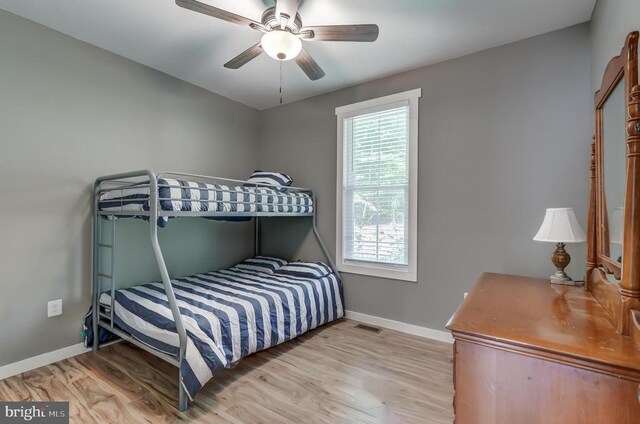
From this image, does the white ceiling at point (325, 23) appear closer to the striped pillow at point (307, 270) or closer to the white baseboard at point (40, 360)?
the striped pillow at point (307, 270)

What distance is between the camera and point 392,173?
113 inches

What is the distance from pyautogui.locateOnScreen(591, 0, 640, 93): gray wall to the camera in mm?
1196

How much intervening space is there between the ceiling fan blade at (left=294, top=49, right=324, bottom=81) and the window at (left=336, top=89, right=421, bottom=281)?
3.21 feet

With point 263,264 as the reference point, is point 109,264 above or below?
above

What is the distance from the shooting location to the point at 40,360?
214 cm

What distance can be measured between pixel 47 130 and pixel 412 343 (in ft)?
11.0

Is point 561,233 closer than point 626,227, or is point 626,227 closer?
point 626,227

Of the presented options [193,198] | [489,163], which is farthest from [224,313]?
[489,163]

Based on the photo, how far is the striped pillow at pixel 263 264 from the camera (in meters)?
3.25

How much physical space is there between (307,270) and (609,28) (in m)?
2.68

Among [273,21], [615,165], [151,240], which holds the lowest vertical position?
[151,240]

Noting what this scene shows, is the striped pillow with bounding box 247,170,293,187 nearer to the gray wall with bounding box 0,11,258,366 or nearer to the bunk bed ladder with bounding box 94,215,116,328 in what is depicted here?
the gray wall with bounding box 0,11,258,366

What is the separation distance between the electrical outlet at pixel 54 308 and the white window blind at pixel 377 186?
245 centimetres

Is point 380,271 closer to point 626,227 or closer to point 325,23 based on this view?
point 626,227
